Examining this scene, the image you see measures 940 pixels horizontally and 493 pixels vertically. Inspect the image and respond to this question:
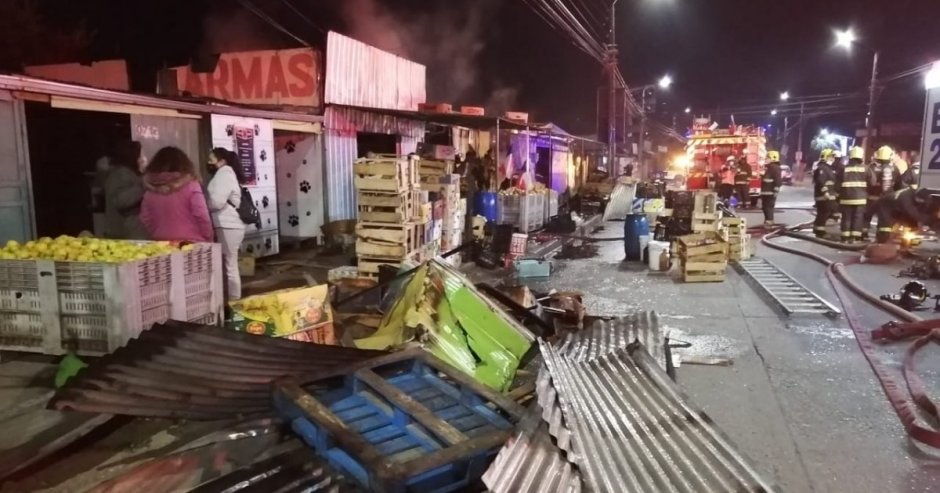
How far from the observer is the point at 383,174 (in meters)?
8.66

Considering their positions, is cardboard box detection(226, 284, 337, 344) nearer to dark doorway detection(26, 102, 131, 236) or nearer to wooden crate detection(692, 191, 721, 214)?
wooden crate detection(692, 191, 721, 214)

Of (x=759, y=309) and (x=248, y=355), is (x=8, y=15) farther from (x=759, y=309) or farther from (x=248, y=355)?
(x=759, y=309)

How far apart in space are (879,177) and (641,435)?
1348 centimetres

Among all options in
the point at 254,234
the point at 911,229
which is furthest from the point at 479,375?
the point at 911,229

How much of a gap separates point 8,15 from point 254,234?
18.5m

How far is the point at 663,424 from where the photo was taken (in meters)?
3.66

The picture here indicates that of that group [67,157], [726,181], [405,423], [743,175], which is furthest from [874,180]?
[67,157]

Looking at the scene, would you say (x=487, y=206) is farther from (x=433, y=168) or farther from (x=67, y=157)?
(x=67, y=157)

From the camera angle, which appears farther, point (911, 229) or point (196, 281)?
point (911, 229)

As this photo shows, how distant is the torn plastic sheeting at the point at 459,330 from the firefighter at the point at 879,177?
1142 centimetres

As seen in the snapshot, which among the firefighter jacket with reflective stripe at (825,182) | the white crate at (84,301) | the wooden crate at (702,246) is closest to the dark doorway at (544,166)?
the firefighter jacket with reflective stripe at (825,182)

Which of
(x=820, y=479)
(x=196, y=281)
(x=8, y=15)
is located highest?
(x=8, y=15)

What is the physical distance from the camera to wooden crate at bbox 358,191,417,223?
863 centimetres

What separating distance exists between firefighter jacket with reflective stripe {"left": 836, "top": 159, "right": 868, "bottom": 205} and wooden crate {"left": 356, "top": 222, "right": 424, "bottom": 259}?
9.42 meters
